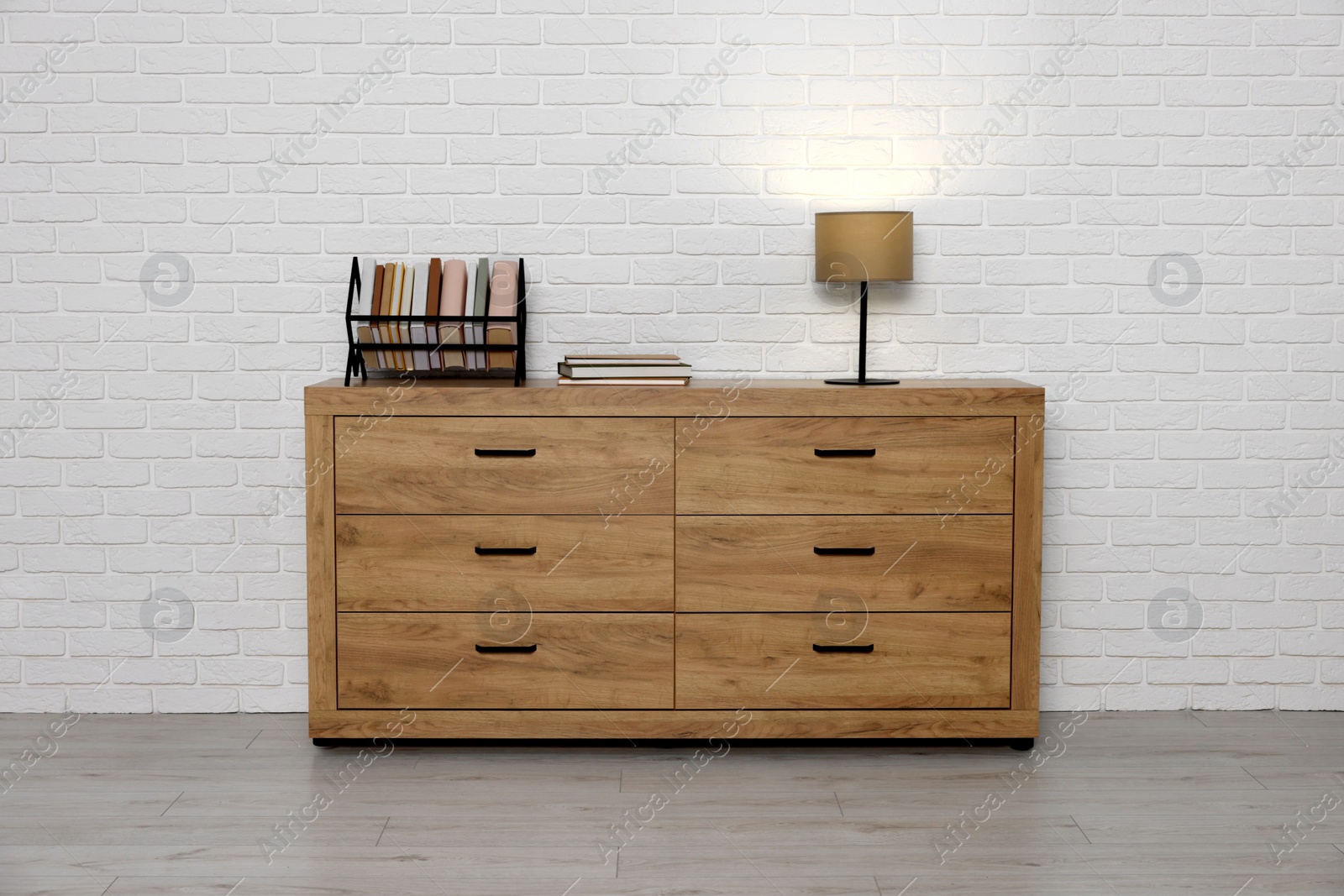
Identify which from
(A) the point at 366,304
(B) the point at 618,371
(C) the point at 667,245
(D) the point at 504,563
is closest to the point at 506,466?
(D) the point at 504,563

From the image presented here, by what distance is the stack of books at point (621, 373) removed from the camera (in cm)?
270

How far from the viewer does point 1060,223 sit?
2.97 meters

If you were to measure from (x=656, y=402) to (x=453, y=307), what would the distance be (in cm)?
61

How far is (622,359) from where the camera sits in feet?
8.91

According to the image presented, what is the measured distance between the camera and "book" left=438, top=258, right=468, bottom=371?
9.10 feet

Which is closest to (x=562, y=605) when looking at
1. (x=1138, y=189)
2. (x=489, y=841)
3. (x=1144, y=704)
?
(x=489, y=841)

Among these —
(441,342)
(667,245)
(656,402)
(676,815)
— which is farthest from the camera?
(667,245)

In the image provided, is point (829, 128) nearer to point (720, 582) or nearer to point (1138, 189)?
point (1138, 189)

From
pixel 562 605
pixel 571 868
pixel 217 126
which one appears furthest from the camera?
pixel 217 126

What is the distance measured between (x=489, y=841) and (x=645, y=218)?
1643 millimetres

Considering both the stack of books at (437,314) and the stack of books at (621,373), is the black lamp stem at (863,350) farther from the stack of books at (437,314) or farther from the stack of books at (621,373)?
the stack of books at (437,314)

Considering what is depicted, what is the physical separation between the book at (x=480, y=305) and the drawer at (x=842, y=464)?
1.95 ft

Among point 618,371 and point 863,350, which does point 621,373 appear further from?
point 863,350

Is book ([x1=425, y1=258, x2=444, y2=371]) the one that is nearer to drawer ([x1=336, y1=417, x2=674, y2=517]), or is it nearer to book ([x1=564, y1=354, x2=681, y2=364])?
drawer ([x1=336, y1=417, x2=674, y2=517])
